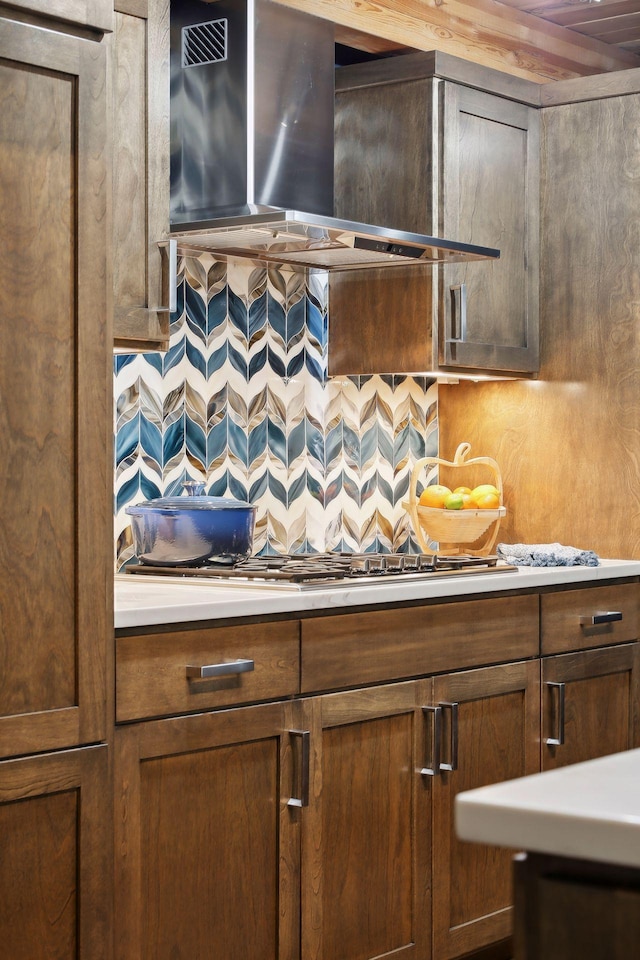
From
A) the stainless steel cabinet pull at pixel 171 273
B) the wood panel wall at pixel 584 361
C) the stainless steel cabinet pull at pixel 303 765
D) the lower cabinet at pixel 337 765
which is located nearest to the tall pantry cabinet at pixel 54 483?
the lower cabinet at pixel 337 765

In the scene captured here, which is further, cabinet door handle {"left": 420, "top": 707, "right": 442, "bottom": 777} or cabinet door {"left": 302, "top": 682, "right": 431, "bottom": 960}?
cabinet door handle {"left": 420, "top": 707, "right": 442, "bottom": 777}

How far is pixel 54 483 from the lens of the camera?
81.9 inches

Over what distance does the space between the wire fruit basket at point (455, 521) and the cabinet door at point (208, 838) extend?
1240mm

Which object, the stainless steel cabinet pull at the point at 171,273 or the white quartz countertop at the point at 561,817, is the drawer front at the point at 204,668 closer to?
the stainless steel cabinet pull at the point at 171,273

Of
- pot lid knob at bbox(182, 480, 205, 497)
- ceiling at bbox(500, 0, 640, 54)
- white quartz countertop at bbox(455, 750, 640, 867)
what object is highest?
ceiling at bbox(500, 0, 640, 54)

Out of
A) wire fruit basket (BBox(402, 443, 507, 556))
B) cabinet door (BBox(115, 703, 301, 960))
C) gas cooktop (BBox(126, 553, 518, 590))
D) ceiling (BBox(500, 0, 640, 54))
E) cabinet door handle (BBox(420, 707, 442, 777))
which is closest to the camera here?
cabinet door (BBox(115, 703, 301, 960))

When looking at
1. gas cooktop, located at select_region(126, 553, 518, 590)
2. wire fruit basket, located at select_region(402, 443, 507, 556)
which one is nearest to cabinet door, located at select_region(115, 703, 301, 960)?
gas cooktop, located at select_region(126, 553, 518, 590)

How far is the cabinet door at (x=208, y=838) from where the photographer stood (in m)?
2.24

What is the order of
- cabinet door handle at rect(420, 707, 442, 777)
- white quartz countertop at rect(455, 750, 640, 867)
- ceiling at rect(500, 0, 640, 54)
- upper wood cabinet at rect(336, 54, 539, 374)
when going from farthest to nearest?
1. ceiling at rect(500, 0, 640, 54)
2. upper wood cabinet at rect(336, 54, 539, 374)
3. cabinet door handle at rect(420, 707, 442, 777)
4. white quartz countertop at rect(455, 750, 640, 867)

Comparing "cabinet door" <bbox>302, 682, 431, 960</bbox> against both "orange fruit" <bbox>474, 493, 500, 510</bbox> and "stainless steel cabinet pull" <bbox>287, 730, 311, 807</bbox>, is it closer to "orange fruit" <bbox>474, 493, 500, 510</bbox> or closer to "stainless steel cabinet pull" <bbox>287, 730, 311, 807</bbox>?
"stainless steel cabinet pull" <bbox>287, 730, 311, 807</bbox>

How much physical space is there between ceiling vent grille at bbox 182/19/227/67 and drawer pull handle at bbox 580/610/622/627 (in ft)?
5.50

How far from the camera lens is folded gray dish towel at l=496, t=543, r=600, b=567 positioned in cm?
342

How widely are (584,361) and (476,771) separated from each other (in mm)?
1360

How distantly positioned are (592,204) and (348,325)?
0.81 metres
